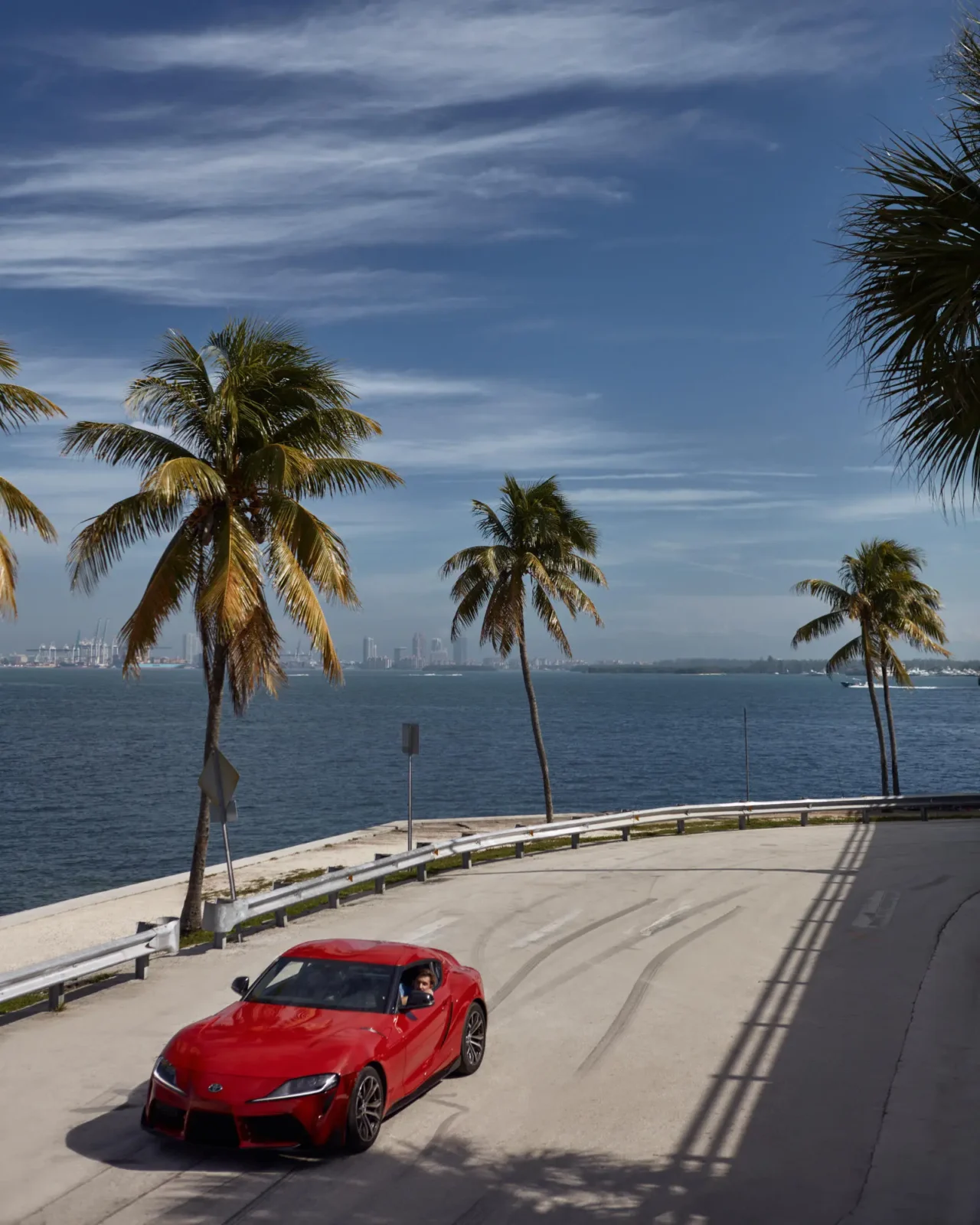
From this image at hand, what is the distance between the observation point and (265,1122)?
7.71 metres

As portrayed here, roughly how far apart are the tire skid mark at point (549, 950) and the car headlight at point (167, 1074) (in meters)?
4.74

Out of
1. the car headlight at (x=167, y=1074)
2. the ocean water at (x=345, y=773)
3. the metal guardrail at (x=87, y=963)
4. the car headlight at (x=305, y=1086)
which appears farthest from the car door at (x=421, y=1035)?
the ocean water at (x=345, y=773)

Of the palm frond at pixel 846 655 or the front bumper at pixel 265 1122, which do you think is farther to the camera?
the palm frond at pixel 846 655

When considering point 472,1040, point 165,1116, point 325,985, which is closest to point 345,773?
point 472,1040

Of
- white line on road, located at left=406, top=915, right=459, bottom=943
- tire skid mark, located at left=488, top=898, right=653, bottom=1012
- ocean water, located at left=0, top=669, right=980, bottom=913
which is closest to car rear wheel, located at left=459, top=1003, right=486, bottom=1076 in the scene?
tire skid mark, located at left=488, top=898, right=653, bottom=1012

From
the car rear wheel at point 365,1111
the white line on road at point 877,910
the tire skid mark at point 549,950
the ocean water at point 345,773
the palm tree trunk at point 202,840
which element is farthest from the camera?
the ocean water at point 345,773

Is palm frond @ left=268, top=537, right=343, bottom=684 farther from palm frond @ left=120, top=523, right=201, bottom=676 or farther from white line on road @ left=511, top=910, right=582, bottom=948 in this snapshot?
white line on road @ left=511, top=910, right=582, bottom=948

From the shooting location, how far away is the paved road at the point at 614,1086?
7332mm

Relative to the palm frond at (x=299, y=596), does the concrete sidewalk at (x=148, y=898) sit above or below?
below

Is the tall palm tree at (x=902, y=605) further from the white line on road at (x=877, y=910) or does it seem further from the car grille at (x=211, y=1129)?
the car grille at (x=211, y=1129)

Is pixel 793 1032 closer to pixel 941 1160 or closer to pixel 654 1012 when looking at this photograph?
pixel 654 1012

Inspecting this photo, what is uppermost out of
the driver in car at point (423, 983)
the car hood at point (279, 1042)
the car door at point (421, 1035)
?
the driver in car at point (423, 983)

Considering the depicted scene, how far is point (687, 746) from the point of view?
10406cm

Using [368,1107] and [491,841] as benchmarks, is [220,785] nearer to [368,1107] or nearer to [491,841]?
[368,1107]
